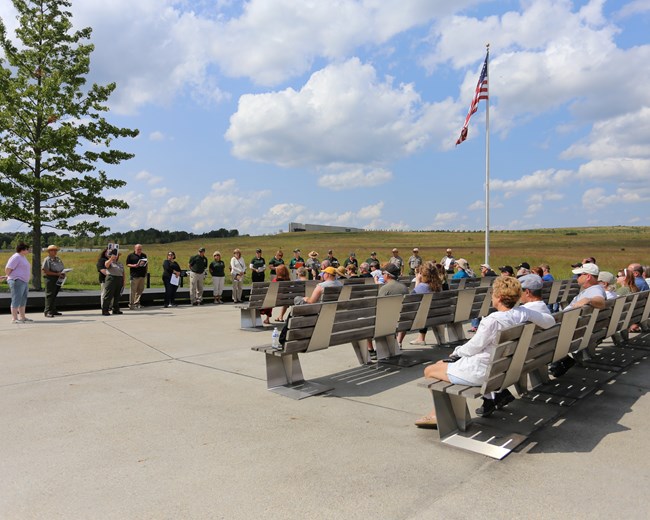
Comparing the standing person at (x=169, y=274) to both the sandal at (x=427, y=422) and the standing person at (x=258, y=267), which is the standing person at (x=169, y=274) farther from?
the sandal at (x=427, y=422)

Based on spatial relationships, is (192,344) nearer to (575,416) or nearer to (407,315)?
(407,315)

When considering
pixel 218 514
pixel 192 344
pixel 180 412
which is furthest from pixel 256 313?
pixel 218 514

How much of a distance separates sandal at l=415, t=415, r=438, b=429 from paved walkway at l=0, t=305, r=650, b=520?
11 cm

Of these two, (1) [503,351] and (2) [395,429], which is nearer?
(1) [503,351]

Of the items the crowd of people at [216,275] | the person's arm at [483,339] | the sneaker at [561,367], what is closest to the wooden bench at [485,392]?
the person's arm at [483,339]

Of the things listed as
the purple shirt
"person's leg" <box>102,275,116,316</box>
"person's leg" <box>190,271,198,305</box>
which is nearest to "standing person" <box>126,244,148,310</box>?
"person's leg" <box>102,275,116,316</box>

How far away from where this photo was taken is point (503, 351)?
4.20 metres

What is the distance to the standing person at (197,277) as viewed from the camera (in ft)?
49.6

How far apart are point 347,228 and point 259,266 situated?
137 metres

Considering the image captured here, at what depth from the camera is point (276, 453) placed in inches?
156

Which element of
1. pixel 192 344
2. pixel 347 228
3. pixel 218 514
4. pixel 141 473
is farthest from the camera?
pixel 347 228

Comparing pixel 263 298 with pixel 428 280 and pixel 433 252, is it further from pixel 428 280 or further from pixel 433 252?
pixel 433 252

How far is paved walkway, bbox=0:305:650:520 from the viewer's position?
3178 millimetres

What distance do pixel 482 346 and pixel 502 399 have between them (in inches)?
39.9
